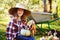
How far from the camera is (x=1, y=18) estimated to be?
3244 millimetres

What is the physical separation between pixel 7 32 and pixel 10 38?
0.09 metres

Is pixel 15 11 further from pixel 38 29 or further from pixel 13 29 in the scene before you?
pixel 38 29

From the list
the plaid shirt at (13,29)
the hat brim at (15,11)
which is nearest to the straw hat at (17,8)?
the hat brim at (15,11)

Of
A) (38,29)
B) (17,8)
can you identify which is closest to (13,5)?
(17,8)

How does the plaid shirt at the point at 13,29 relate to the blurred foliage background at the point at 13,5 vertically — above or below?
below

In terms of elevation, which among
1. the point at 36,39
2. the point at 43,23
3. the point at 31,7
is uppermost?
the point at 31,7

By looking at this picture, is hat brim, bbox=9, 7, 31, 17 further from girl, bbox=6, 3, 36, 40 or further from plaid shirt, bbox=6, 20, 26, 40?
plaid shirt, bbox=6, 20, 26, 40

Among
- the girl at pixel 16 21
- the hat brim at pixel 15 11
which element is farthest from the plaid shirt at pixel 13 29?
the hat brim at pixel 15 11

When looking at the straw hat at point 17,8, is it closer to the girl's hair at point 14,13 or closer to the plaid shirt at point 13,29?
the girl's hair at point 14,13

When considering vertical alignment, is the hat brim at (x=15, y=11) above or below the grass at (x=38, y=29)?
above

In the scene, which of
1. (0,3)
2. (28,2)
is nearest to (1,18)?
(0,3)

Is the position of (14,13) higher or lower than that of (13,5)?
lower

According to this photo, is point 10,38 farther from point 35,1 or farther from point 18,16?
point 35,1

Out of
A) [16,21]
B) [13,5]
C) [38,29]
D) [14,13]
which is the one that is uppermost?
[13,5]
